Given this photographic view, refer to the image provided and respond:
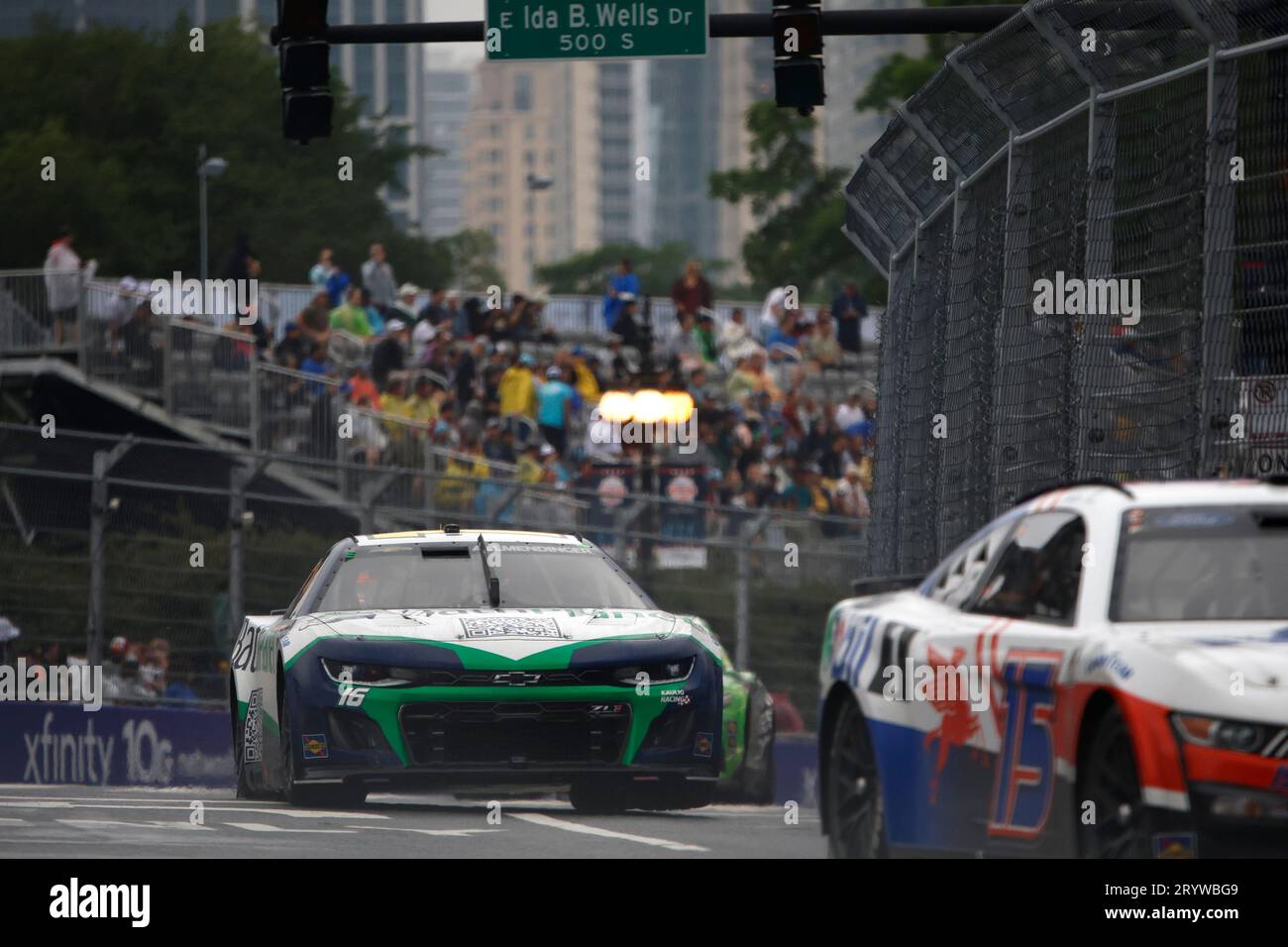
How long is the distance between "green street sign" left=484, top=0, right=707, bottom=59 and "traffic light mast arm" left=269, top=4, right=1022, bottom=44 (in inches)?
8.7

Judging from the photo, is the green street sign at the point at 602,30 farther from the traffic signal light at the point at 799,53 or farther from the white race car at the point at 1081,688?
the white race car at the point at 1081,688

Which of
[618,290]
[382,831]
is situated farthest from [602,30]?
[618,290]

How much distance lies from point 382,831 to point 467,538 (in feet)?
8.11

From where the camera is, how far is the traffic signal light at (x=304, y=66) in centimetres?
1889

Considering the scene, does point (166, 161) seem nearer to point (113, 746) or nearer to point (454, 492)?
point (454, 492)

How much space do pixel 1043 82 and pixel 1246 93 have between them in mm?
2226

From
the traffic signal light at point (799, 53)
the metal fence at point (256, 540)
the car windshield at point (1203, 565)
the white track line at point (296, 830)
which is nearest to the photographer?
the car windshield at point (1203, 565)

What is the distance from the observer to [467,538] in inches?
550

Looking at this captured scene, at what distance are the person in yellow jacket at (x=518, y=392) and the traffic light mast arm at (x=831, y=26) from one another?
1211cm

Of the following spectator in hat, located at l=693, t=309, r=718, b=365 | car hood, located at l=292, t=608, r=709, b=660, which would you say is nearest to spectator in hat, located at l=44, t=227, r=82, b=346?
spectator in hat, located at l=693, t=309, r=718, b=365

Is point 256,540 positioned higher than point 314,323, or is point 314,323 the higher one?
point 314,323

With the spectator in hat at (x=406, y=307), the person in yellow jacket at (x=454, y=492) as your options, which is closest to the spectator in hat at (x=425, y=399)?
the spectator in hat at (x=406, y=307)

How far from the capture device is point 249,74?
3076 inches

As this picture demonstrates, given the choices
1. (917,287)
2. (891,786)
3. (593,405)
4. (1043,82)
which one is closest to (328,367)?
(593,405)
